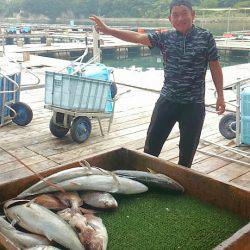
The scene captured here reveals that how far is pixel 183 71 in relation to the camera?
12.3 feet

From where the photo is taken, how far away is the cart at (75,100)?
575 centimetres

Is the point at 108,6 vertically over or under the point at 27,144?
over

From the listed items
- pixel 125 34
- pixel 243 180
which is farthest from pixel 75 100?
pixel 243 180

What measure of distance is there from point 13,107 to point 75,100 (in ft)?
5.77

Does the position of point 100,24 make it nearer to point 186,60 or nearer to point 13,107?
point 186,60

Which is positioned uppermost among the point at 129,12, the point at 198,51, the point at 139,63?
the point at 129,12

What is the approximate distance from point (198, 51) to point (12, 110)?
425 centimetres

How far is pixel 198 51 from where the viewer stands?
3.64m

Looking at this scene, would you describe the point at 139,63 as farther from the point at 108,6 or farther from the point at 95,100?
the point at 108,6

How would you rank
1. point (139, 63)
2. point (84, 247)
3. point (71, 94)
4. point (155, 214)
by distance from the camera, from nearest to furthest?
point (84, 247), point (155, 214), point (71, 94), point (139, 63)

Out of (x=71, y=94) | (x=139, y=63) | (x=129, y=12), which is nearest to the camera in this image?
(x=71, y=94)

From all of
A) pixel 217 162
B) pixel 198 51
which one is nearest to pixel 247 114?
pixel 217 162

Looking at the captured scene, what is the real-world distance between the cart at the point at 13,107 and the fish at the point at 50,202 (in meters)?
4.64

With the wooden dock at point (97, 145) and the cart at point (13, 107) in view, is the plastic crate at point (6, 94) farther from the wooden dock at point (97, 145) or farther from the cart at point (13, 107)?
the wooden dock at point (97, 145)
